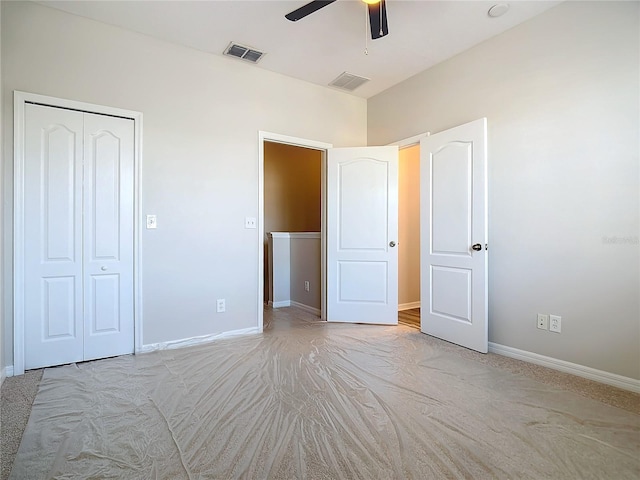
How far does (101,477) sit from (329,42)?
3439mm

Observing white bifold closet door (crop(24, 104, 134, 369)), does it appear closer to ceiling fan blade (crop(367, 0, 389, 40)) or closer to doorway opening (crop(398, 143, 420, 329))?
ceiling fan blade (crop(367, 0, 389, 40))

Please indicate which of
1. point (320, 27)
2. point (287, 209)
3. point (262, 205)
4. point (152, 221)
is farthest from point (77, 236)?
point (287, 209)

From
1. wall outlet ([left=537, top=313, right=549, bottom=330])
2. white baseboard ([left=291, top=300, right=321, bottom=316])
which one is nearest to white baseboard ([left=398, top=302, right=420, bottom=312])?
white baseboard ([left=291, top=300, right=321, bottom=316])

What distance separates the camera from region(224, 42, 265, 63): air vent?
3249 mm

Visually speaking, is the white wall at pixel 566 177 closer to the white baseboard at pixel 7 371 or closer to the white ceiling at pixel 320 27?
the white ceiling at pixel 320 27

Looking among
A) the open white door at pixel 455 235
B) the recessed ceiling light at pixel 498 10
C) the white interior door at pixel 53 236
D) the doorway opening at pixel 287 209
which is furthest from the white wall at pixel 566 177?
the white interior door at pixel 53 236

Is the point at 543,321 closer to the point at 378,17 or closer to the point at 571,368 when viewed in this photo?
the point at 571,368

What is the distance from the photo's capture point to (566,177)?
259 centimetres

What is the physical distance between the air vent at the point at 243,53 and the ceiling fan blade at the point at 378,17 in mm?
1377

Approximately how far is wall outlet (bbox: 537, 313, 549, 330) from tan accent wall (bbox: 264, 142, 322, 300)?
387 centimetres

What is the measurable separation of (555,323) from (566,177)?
1.11 metres

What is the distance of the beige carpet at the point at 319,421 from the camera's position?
4.96ft

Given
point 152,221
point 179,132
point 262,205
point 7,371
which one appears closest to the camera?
point 7,371

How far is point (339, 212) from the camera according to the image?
411 centimetres
